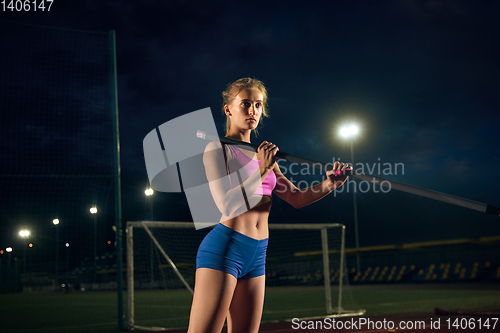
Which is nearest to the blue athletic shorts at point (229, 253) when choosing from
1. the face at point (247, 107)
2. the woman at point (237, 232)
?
the woman at point (237, 232)

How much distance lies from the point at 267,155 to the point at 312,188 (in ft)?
1.69

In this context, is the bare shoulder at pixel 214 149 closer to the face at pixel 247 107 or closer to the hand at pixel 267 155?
the hand at pixel 267 155

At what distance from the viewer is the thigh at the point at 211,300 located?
201 centimetres

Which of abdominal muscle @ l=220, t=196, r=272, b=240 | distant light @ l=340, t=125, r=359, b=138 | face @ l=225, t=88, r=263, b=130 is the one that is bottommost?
abdominal muscle @ l=220, t=196, r=272, b=240

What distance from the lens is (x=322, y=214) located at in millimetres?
34562

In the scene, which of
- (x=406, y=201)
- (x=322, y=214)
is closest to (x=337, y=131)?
(x=406, y=201)

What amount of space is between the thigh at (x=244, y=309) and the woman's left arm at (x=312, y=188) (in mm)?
633

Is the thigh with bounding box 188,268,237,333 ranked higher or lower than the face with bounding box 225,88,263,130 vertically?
lower

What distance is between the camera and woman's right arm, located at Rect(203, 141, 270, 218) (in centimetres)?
209

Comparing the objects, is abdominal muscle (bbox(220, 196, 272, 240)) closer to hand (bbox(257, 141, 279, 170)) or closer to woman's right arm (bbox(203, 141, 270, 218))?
woman's right arm (bbox(203, 141, 270, 218))

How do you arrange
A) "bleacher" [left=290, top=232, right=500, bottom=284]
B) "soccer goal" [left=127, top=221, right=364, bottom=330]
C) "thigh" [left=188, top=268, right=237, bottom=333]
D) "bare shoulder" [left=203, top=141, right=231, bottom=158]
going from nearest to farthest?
1. "thigh" [left=188, top=268, right=237, bottom=333]
2. "bare shoulder" [left=203, top=141, right=231, bottom=158]
3. "soccer goal" [left=127, top=221, right=364, bottom=330]
4. "bleacher" [left=290, top=232, right=500, bottom=284]

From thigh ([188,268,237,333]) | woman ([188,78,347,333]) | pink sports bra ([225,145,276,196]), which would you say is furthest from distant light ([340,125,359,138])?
thigh ([188,268,237,333])

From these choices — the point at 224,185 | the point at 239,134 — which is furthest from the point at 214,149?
the point at 239,134

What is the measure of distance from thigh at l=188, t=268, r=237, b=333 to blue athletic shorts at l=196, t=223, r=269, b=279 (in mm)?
43
